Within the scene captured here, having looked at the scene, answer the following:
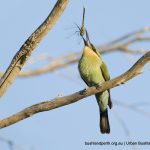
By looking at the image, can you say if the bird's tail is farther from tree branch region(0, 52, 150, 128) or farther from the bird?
tree branch region(0, 52, 150, 128)

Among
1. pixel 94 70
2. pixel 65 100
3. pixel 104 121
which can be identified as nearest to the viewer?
pixel 65 100

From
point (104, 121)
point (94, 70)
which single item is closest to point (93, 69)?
point (94, 70)

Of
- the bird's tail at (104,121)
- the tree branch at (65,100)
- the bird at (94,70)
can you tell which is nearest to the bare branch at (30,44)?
the tree branch at (65,100)

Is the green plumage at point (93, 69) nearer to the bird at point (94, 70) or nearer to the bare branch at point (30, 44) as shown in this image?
the bird at point (94, 70)

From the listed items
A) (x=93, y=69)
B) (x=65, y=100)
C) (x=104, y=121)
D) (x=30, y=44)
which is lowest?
(x=65, y=100)

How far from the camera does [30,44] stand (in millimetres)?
2994

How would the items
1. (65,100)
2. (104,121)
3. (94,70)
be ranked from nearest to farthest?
1. (65,100)
2. (94,70)
3. (104,121)

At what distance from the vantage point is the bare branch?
2.92 meters

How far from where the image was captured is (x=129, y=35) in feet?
15.7

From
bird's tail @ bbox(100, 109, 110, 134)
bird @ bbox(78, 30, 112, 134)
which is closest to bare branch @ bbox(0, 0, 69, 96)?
bird @ bbox(78, 30, 112, 134)

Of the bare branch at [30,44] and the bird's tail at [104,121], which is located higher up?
the bare branch at [30,44]

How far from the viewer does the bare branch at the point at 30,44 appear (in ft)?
9.58

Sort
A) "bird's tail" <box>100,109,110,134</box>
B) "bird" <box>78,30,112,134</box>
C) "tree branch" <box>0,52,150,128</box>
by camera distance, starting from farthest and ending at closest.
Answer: "bird's tail" <box>100,109,110,134</box>
"bird" <box>78,30,112,134</box>
"tree branch" <box>0,52,150,128</box>

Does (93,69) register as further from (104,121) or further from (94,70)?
(104,121)
